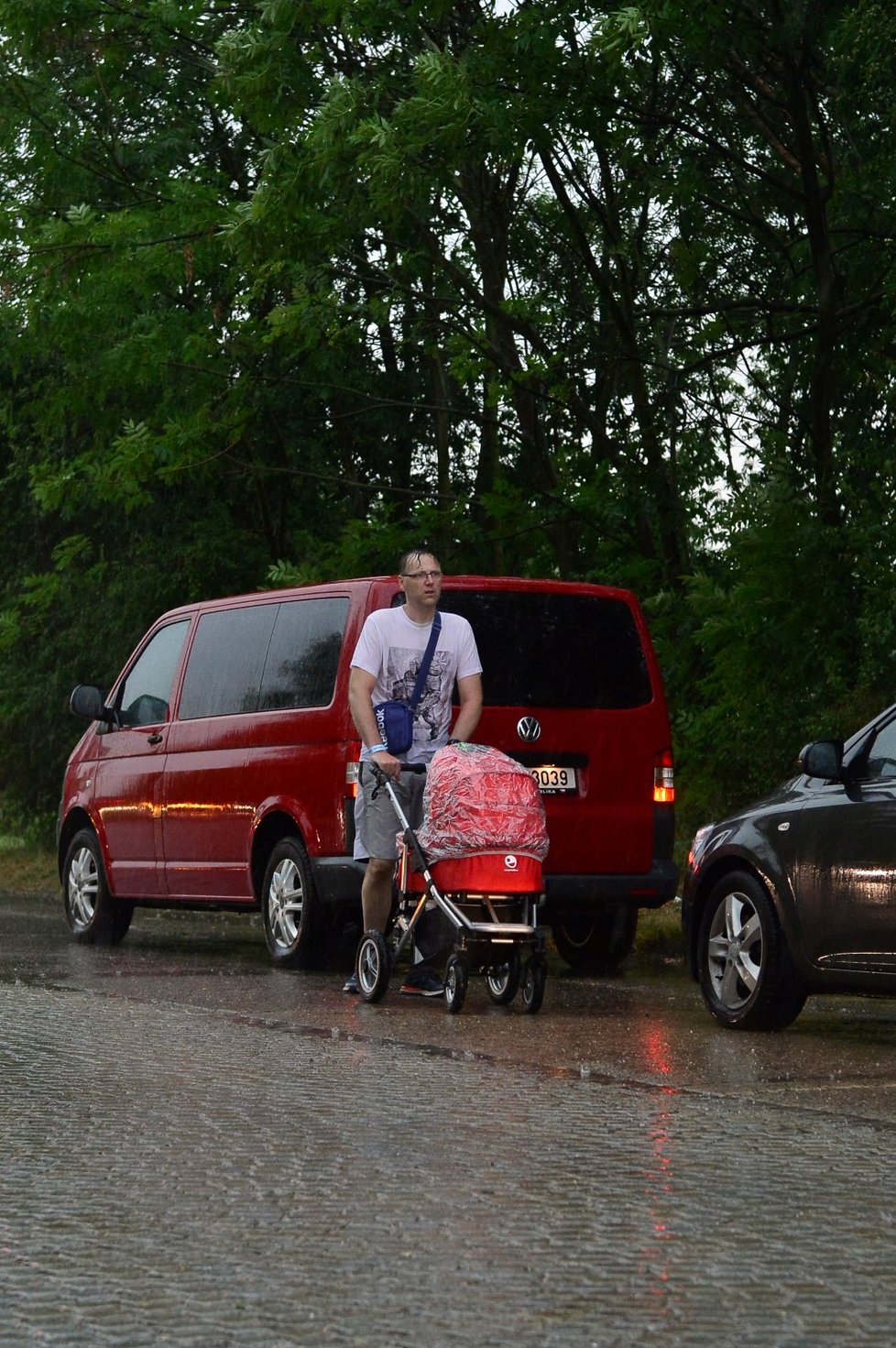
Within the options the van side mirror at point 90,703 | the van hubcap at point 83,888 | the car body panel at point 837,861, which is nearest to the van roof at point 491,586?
the van side mirror at point 90,703

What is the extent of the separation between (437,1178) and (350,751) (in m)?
6.33

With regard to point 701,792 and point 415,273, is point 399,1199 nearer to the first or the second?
point 701,792

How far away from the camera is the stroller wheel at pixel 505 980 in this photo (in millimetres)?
10891

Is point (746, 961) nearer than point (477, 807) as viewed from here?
Yes

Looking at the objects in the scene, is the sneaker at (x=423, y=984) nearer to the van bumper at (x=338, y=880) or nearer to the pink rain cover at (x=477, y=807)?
the pink rain cover at (x=477, y=807)

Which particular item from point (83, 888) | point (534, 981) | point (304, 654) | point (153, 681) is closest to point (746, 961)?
point (534, 981)

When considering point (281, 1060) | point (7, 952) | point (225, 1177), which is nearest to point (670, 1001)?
point (281, 1060)

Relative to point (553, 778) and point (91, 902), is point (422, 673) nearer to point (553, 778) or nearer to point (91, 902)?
point (553, 778)

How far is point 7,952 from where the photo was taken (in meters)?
14.4

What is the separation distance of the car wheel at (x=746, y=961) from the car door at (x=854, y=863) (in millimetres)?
241

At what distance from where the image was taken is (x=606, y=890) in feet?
41.8

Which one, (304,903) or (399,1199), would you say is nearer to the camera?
(399,1199)

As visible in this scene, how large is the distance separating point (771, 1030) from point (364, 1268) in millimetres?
5353

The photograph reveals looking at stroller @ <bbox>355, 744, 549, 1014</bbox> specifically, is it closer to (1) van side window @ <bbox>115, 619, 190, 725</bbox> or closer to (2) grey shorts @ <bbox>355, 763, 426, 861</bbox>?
(2) grey shorts @ <bbox>355, 763, 426, 861</bbox>
